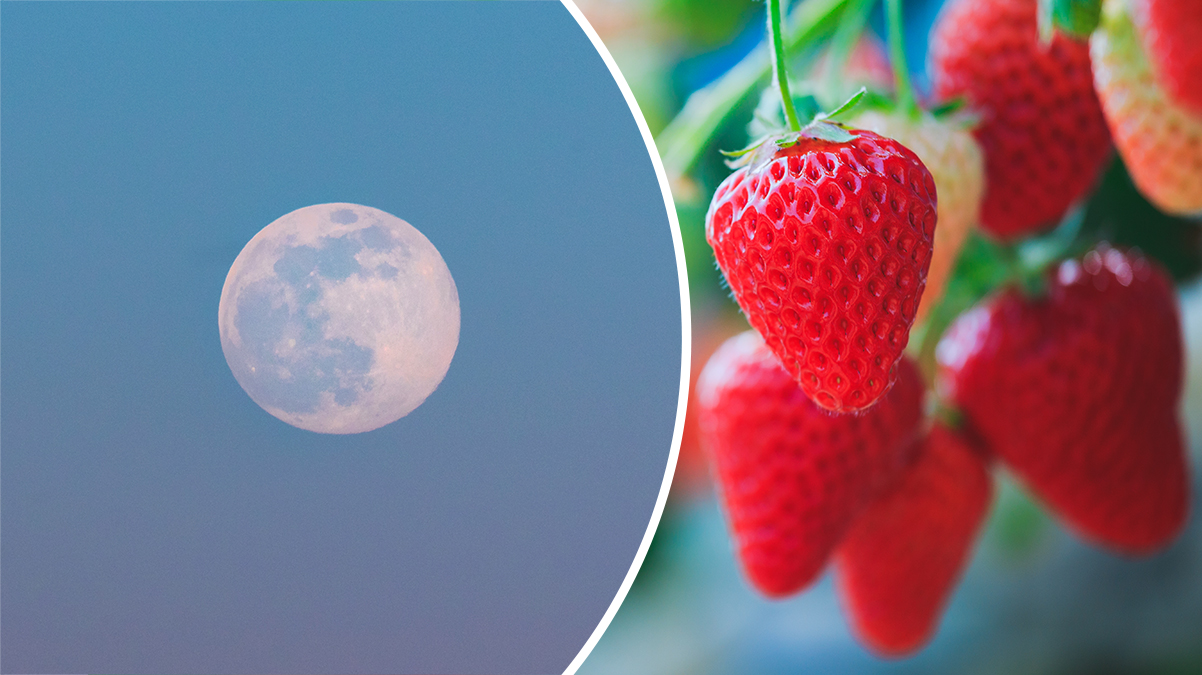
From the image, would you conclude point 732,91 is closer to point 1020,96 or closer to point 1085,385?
point 1020,96

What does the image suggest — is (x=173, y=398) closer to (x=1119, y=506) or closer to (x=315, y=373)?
(x=315, y=373)

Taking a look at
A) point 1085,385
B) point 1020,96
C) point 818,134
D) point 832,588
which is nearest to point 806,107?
point 818,134

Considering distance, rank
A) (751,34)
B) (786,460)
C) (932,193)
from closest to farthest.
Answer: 1. (932,193)
2. (786,460)
3. (751,34)

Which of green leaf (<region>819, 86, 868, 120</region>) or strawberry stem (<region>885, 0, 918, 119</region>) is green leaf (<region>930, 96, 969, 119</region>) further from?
green leaf (<region>819, 86, 868, 120</region>)

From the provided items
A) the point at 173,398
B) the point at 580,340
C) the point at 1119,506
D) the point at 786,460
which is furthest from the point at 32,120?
the point at 1119,506

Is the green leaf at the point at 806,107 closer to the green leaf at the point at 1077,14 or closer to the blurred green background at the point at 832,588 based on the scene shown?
the green leaf at the point at 1077,14

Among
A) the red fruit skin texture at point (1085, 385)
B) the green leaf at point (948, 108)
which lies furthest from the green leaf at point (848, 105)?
the red fruit skin texture at point (1085, 385)
